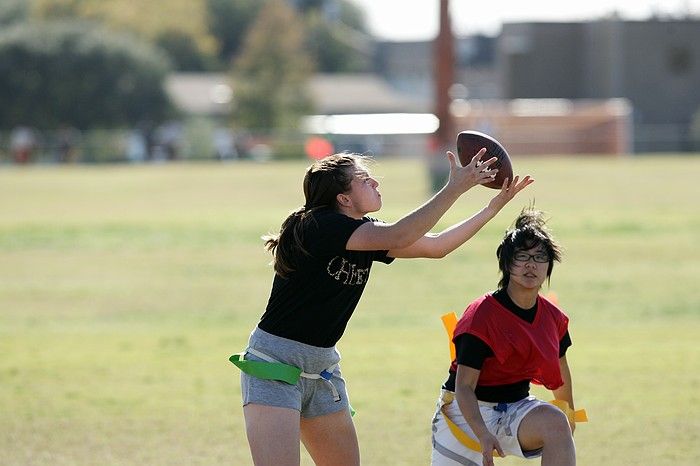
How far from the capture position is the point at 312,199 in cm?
599

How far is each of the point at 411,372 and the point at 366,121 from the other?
87643mm

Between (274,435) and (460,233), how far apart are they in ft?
3.94

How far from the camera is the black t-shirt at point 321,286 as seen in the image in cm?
580

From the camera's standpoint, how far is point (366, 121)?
9962cm

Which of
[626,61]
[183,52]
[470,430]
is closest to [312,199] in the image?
[470,430]

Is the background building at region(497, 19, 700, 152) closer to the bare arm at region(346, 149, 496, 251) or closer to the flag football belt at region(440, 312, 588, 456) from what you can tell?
the flag football belt at region(440, 312, 588, 456)

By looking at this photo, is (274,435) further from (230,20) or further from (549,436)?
(230,20)

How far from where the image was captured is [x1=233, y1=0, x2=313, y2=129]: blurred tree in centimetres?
8144

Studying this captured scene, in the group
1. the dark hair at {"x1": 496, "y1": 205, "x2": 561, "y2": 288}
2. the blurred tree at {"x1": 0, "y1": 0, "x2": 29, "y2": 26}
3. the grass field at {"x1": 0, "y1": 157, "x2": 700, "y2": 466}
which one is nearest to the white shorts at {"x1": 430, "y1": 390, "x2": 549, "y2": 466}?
the dark hair at {"x1": 496, "y1": 205, "x2": 561, "y2": 288}

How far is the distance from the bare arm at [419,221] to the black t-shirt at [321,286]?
0.22 feet

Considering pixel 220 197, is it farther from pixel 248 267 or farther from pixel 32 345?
pixel 32 345

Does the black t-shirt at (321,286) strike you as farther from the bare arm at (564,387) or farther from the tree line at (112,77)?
the tree line at (112,77)

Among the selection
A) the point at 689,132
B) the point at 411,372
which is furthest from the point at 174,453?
the point at 689,132

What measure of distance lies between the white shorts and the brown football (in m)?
0.95
